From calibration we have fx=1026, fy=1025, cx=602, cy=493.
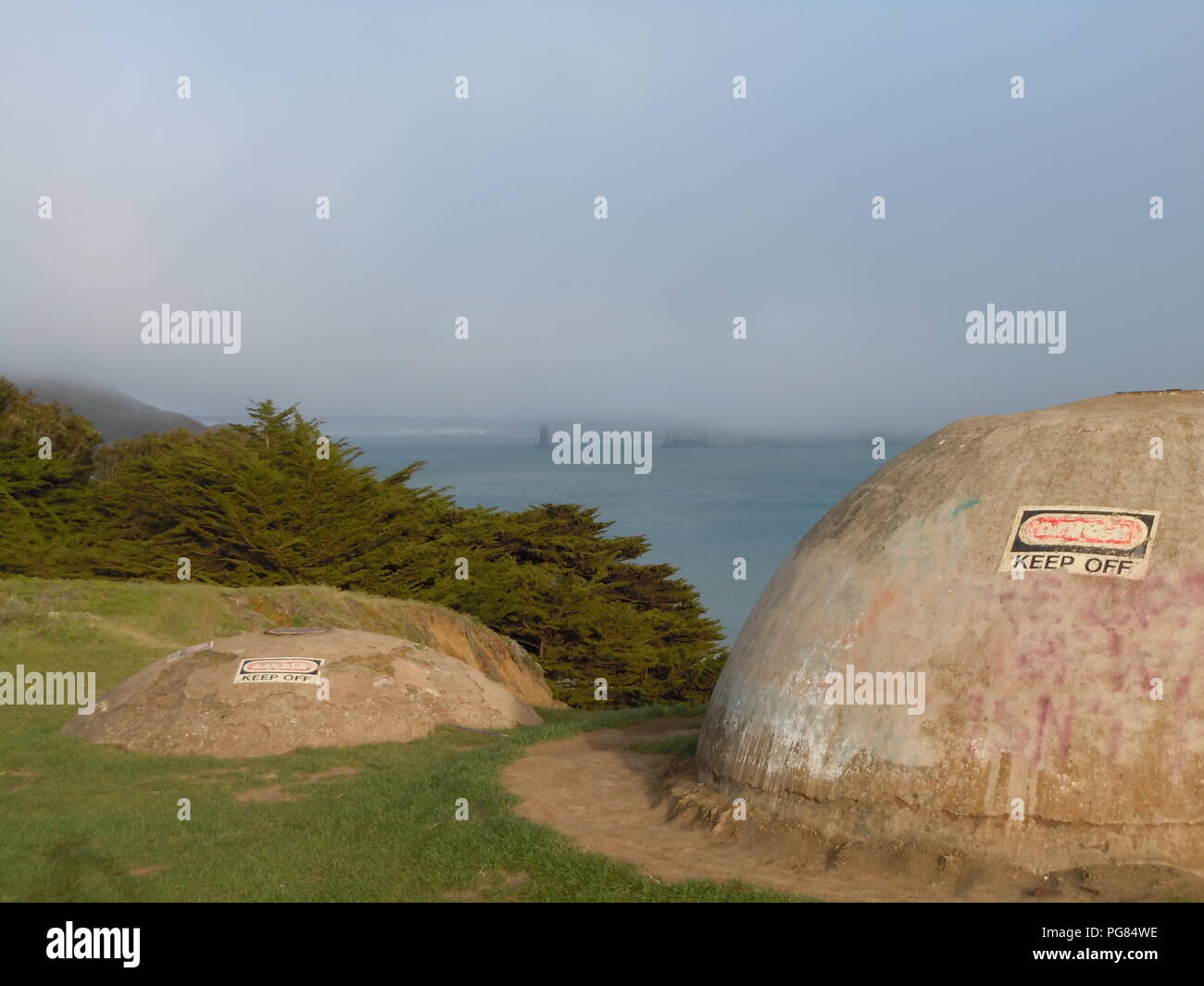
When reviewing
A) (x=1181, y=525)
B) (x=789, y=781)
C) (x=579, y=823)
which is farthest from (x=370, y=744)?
(x=1181, y=525)

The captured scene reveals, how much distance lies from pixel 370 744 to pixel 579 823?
5039 millimetres

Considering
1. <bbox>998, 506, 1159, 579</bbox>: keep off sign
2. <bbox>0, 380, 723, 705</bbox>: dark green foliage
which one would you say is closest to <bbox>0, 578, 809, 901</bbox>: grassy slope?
<bbox>998, 506, 1159, 579</bbox>: keep off sign

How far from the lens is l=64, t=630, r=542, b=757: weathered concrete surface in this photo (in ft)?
42.7

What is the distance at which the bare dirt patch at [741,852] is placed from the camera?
21.9ft

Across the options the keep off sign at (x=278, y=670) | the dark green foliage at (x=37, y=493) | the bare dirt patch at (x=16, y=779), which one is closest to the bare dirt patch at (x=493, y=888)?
the bare dirt patch at (x=16, y=779)

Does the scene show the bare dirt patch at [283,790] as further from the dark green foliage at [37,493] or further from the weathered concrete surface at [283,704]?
the dark green foliage at [37,493]

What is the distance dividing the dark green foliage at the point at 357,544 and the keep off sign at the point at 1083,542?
24.4 meters

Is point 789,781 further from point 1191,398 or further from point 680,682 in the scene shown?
point 680,682

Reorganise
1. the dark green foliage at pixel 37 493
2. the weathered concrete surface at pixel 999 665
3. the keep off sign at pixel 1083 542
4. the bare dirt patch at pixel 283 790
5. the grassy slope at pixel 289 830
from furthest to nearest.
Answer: the dark green foliage at pixel 37 493, the bare dirt patch at pixel 283 790, the grassy slope at pixel 289 830, the keep off sign at pixel 1083 542, the weathered concrete surface at pixel 999 665

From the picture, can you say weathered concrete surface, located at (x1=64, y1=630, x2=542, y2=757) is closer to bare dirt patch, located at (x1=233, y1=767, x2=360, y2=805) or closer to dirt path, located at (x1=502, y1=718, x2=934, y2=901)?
bare dirt patch, located at (x1=233, y1=767, x2=360, y2=805)

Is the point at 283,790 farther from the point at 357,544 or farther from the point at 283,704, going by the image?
the point at 357,544

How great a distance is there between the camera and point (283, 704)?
44.1ft
